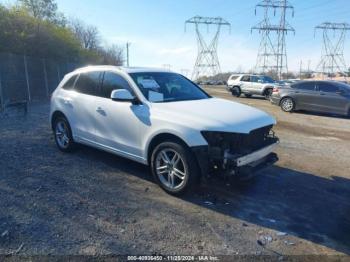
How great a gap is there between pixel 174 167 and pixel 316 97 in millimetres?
12558

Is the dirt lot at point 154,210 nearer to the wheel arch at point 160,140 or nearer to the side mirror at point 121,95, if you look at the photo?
the wheel arch at point 160,140

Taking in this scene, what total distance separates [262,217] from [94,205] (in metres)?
2.20

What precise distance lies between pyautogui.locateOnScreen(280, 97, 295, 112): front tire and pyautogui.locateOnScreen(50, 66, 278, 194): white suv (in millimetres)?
11029

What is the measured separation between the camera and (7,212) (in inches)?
170

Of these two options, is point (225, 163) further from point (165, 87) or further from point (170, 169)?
point (165, 87)

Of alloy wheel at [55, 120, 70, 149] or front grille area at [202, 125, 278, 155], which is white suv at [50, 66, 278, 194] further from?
alloy wheel at [55, 120, 70, 149]

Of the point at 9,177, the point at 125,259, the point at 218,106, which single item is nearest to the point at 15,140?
the point at 9,177

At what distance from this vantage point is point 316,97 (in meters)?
15.5

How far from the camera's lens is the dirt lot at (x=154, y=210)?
12.2 ft

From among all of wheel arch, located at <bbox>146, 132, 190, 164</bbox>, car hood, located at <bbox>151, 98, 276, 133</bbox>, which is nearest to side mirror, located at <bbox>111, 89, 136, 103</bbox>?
car hood, located at <bbox>151, 98, 276, 133</bbox>

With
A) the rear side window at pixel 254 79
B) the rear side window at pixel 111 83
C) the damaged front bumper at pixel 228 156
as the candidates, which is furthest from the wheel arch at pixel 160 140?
the rear side window at pixel 254 79

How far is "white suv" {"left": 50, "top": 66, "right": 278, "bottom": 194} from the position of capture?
4531 mm

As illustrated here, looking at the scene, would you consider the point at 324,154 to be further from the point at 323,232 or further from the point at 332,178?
the point at 323,232

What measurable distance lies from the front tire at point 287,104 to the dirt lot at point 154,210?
9.60 meters
